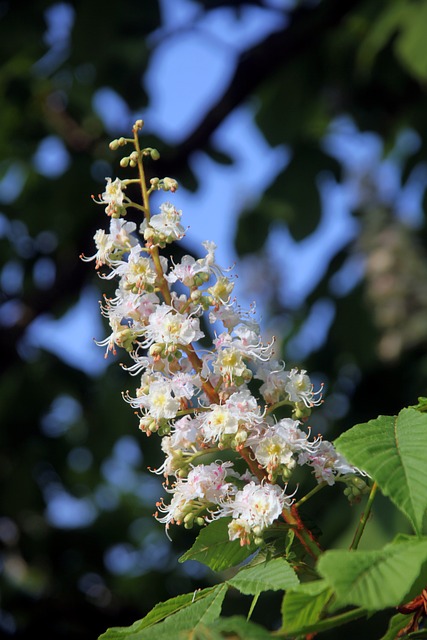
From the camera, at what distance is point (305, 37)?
13.8 feet

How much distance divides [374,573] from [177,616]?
0.28 metres

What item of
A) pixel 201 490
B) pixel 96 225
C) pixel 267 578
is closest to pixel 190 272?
pixel 201 490

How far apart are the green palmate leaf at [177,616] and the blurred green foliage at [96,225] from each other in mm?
2162

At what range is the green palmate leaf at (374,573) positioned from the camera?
0.89 metres

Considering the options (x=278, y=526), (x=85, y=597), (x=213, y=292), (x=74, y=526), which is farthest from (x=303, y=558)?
(x=74, y=526)

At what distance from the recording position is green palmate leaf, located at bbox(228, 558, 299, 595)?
105 cm

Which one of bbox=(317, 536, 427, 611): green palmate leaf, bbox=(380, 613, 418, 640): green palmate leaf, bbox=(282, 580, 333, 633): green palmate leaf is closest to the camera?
bbox=(317, 536, 427, 611): green palmate leaf

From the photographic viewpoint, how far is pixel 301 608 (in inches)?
40.3

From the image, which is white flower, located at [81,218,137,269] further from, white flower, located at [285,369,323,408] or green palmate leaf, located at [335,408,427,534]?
green palmate leaf, located at [335,408,427,534]

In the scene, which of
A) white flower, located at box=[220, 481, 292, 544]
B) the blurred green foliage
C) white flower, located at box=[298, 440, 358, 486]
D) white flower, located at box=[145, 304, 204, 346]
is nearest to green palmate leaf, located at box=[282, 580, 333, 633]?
white flower, located at box=[220, 481, 292, 544]

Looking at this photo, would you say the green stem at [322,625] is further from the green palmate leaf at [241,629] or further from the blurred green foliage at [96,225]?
the blurred green foliage at [96,225]

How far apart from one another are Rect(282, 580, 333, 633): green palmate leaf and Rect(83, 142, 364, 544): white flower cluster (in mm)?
111

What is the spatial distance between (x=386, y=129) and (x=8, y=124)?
6.71 ft

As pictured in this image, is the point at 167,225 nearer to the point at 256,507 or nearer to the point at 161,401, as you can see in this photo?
the point at 161,401
